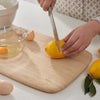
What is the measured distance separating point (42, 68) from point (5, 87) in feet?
0.68

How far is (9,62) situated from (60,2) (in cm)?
65

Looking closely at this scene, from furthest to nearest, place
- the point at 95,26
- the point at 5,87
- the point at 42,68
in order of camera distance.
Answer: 1. the point at 95,26
2. the point at 42,68
3. the point at 5,87

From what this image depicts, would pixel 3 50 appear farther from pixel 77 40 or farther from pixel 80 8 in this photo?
pixel 80 8

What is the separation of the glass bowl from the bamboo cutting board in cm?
3

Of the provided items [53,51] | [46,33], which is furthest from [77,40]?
[46,33]

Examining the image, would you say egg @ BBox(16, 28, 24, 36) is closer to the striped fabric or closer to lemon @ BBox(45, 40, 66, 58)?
lemon @ BBox(45, 40, 66, 58)

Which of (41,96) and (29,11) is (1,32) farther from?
(41,96)

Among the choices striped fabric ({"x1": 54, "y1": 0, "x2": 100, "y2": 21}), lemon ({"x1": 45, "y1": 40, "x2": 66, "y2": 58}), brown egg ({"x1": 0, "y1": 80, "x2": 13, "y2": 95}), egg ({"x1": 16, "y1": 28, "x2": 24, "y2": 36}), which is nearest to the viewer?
brown egg ({"x1": 0, "y1": 80, "x2": 13, "y2": 95})

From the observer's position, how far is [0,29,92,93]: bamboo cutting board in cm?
93

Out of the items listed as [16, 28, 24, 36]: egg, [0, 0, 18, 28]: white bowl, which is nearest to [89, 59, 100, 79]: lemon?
[16, 28, 24, 36]: egg

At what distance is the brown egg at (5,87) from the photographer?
844mm

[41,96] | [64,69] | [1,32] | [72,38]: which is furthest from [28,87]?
[1,32]

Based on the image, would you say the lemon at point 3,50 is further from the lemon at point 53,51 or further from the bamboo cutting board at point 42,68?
the lemon at point 53,51

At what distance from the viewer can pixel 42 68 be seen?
1007mm
